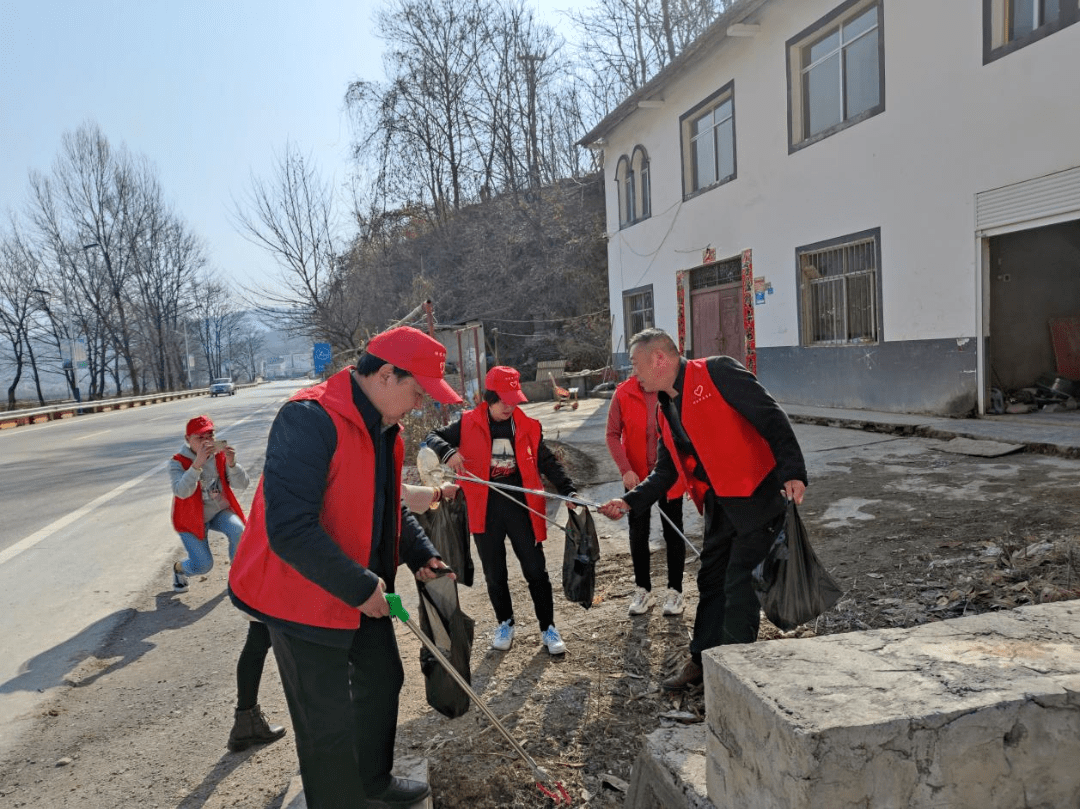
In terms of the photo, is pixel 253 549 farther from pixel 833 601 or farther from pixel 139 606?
pixel 139 606

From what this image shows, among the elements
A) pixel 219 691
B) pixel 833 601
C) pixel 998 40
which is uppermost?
pixel 998 40

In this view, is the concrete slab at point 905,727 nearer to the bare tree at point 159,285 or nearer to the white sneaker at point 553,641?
the white sneaker at point 553,641

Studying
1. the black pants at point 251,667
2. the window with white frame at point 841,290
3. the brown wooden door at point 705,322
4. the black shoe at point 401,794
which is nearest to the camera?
the black shoe at point 401,794

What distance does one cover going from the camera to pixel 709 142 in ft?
49.8

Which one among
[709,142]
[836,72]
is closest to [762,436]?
[836,72]

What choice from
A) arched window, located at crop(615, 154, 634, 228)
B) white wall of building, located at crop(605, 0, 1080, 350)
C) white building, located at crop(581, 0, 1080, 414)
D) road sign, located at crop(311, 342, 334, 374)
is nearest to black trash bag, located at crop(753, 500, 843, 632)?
white building, located at crop(581, 0, 1080, 414)

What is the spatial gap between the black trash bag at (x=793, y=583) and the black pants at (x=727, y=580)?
0.16 m

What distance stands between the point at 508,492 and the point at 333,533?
204cm

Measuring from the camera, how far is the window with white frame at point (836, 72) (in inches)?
423

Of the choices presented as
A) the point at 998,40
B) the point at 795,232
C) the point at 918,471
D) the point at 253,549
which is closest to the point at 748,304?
the point at 795,232

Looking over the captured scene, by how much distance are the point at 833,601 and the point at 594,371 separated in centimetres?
1800

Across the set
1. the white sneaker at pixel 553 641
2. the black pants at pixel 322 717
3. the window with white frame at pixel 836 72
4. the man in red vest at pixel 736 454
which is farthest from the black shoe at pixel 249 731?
the window with white frame at pixel 836 72

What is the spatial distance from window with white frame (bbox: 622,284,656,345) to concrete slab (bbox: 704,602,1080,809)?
53.6 feet

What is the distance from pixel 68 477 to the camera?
11.7 metres
